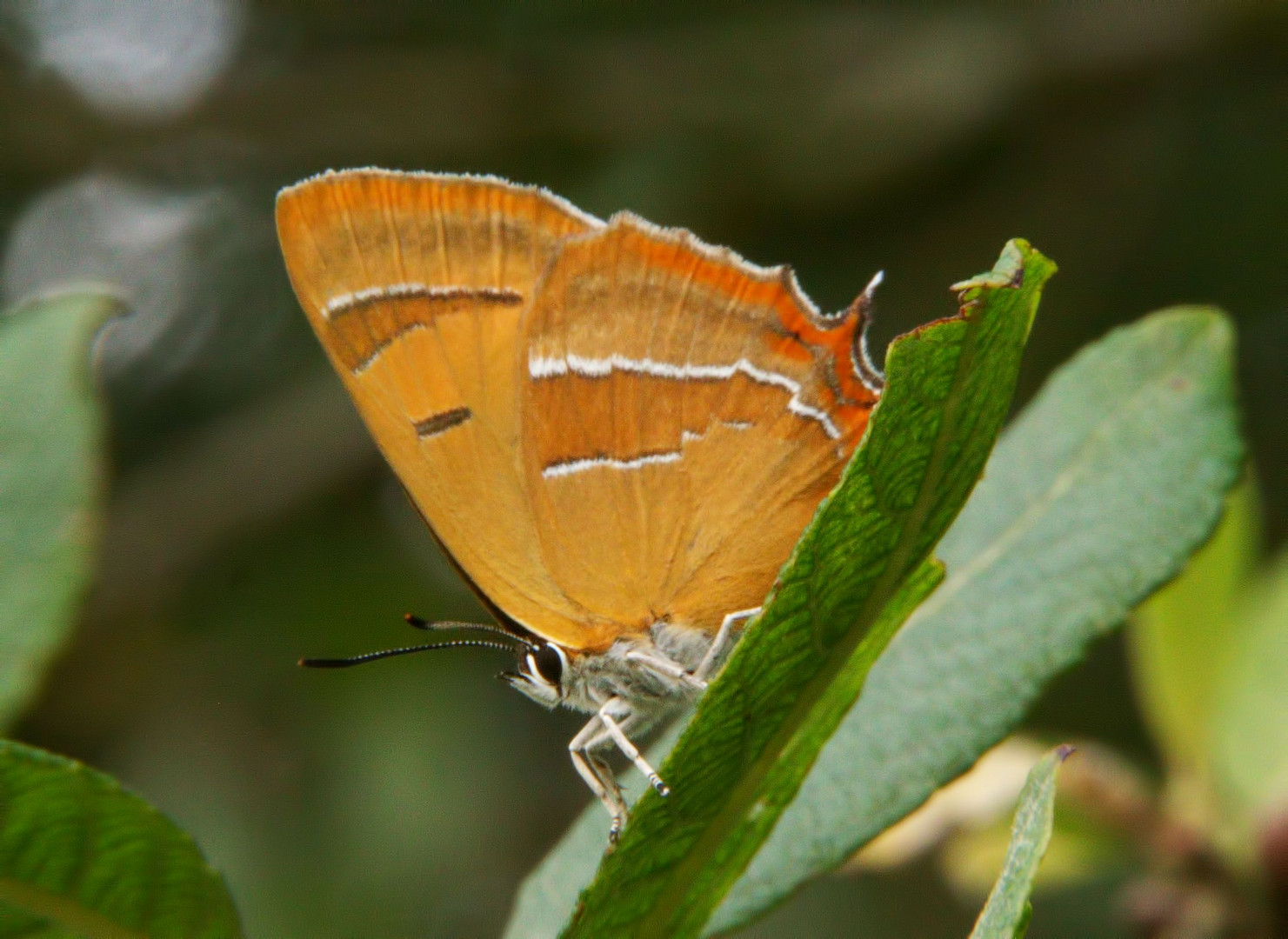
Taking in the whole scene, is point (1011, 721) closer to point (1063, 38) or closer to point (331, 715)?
point (1063, 38)

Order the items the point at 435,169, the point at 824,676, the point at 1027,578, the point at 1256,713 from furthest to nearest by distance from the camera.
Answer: the point at 435,169, the point at 1256,713, the point at 1027,578, the point at 824,676

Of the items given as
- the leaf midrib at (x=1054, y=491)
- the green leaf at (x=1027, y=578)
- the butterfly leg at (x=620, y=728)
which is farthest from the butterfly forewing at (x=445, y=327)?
the leaf midrib at (x=1054, y=491)

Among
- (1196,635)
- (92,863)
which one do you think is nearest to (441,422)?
(92,863)

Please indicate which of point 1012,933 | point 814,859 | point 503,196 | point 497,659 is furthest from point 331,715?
point 1012,933

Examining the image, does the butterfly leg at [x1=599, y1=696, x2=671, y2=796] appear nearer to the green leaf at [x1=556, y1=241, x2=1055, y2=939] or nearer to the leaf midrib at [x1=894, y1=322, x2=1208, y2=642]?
the leaf midrib at [x1=894, y1=322, x2=1208, y2=642]

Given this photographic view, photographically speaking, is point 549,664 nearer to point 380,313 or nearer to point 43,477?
point 380,313

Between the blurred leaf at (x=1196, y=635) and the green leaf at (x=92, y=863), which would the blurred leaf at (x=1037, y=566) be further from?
the blurred leaf at (x=1196, y=635)
